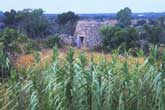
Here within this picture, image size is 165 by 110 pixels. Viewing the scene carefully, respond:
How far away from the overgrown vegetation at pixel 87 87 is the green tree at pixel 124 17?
970 cm

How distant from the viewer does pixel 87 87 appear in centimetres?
303

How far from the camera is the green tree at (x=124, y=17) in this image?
12.9 m

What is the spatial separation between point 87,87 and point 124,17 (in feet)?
34.6

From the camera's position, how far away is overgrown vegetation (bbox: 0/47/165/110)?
2.97 meters

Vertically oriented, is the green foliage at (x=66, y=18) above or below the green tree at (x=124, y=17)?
below

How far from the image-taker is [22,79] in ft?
10.3

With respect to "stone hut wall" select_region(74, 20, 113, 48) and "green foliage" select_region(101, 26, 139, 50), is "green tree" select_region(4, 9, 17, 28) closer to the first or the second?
"stone hut wall" select_region(74, 20, 113, 48)

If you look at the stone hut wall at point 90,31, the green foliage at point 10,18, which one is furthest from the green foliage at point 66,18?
the stone hut wall at point 90,31

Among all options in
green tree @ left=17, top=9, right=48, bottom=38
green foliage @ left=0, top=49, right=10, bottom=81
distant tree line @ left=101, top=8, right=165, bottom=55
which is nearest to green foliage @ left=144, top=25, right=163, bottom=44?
distant tree line @ left=101, top=8, right=165, bottom=55

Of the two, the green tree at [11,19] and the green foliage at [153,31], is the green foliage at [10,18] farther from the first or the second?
the green foliage at [153,31]

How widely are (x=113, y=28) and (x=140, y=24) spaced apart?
1.26 meters

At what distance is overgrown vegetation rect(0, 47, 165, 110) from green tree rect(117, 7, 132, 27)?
9.70 meters

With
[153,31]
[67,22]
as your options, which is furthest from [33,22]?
[153,31]

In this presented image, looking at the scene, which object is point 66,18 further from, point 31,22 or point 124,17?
point 124,17
